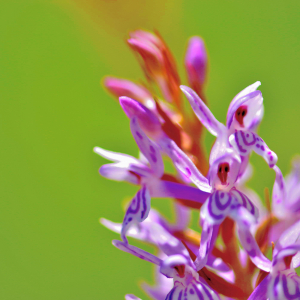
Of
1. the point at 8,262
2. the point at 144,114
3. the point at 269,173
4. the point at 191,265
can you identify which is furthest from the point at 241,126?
the point at 8,262

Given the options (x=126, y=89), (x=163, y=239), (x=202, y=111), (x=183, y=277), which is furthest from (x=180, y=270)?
(x=126, y=89)

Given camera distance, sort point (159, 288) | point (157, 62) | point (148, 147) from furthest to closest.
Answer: point (159, 288) < point (157, 62) < point (148, 147)


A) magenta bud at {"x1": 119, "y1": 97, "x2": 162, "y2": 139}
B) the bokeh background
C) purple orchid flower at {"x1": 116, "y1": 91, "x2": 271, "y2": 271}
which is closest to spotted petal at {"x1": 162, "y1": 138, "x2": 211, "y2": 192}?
purple orchid flower at {"x1": 116, "y1": 91, "x2": 271, "y2": 271}

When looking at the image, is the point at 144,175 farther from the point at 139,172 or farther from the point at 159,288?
the point at 159,288

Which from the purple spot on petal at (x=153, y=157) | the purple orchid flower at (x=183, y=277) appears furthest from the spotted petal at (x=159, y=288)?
the purple spot on petal at (x=153, y=157)

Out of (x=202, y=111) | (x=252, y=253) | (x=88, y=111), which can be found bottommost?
(x=252, y=253)

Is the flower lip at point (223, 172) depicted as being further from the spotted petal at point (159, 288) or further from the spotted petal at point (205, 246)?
the spotted petal at point (159, 288)
